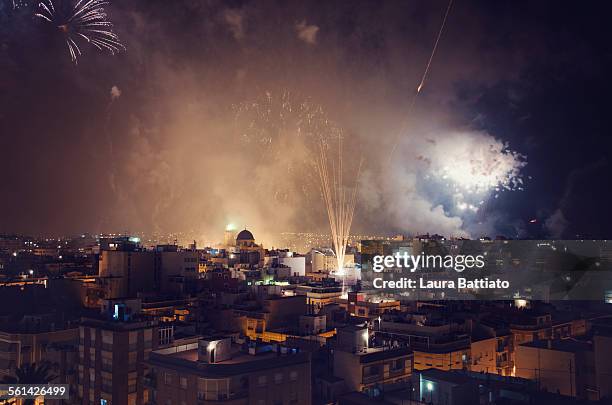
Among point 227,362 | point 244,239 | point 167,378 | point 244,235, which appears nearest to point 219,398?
point 227,362

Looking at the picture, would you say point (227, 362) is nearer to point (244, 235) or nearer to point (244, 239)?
point (244, 239)

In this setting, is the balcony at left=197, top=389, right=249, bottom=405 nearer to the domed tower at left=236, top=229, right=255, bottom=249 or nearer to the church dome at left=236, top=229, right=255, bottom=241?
the domed tower at left=236, top=229, right=255, bottom=249

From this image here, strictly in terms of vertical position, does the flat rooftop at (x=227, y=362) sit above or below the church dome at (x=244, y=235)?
below

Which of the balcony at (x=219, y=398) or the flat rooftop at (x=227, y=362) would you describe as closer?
the balcony at (x=219, y=398)

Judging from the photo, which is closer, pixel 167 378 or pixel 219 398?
pixel 219 398

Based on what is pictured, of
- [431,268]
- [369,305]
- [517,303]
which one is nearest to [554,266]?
[431,268]

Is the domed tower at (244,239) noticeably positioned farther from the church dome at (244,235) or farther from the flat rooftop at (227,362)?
the flat rooftop at (227,362)

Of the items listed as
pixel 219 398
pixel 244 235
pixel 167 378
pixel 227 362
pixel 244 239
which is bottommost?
pixel 219 398

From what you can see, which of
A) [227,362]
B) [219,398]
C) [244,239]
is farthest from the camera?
[244,239]

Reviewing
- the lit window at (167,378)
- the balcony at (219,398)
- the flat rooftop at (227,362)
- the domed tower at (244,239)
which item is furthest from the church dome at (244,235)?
the balcony at (219,398)
